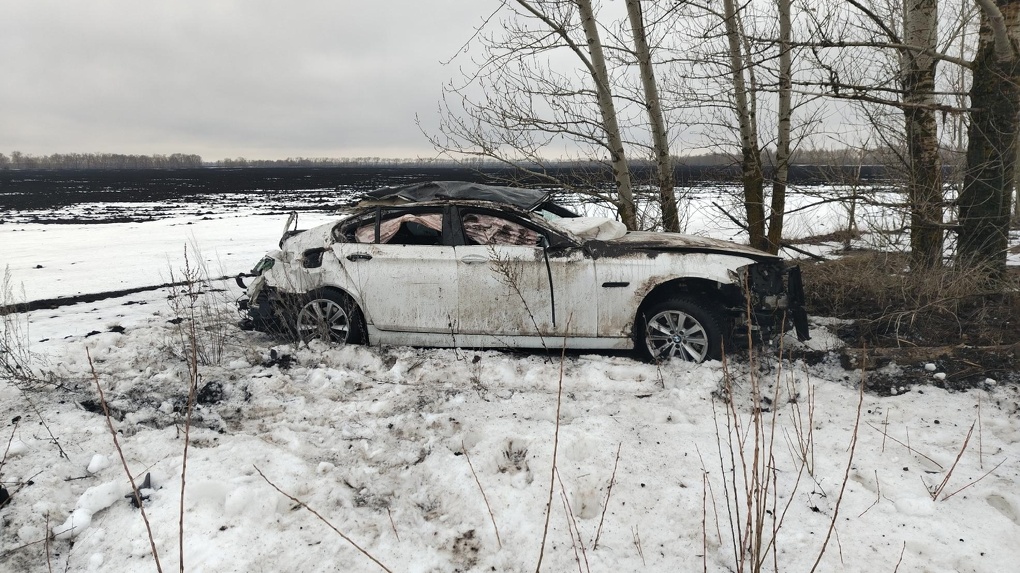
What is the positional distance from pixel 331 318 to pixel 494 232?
179 cm

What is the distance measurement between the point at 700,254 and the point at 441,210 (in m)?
2.42

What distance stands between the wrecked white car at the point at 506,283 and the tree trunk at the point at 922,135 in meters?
2.74

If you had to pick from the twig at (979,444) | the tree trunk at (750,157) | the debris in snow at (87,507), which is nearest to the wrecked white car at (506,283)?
the twig at (979,444)

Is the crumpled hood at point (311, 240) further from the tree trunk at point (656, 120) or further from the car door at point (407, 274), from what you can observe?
the tree trunk at point (656, 120)

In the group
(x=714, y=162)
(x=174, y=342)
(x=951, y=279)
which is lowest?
(x=174, y=342)

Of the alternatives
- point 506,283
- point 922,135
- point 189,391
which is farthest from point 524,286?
point 922,135

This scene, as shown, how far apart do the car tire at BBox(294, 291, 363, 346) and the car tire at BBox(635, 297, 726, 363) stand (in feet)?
8.78

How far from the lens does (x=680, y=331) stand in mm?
4957

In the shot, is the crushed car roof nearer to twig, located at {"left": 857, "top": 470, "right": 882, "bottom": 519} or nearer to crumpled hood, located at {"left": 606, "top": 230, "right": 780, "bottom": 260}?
crumpled hood, located at {"left": 606, "top": 230, "right": 780, "bottom": 260}

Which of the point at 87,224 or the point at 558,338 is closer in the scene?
the point at 558,338

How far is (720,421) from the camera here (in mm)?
4008

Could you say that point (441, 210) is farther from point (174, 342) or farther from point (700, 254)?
point (174, 342)

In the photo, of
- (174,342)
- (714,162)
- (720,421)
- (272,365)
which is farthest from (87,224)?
(720,421)

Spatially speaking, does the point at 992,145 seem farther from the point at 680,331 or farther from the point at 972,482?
the point at 972,482
